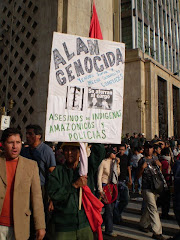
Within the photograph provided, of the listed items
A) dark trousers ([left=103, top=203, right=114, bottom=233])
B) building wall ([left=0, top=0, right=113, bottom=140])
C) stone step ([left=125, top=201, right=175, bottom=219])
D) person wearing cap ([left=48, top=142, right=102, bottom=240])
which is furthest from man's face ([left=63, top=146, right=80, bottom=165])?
building wall ([left=0, top=0, right=113, bottom=140])

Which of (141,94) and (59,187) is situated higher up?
(141,94)

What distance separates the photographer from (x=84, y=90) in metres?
3.88

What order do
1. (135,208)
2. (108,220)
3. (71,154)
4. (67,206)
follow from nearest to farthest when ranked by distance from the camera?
(67,206) < (71,154) < (108,220) < (135,208)

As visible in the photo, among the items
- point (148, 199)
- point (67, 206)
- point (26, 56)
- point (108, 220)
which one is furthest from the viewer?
point (26, 56)

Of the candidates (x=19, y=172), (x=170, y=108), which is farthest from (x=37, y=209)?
(x=170, y=108)

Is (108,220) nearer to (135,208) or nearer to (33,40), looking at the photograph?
(135,208)

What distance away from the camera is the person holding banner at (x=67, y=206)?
119 inches

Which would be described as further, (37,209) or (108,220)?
(108,220)

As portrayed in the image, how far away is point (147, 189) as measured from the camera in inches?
234

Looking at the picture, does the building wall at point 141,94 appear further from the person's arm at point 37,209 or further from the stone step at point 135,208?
the person's arm at point 37,209

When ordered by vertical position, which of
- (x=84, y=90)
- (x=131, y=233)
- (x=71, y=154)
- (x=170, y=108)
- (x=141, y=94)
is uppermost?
(x=141, y=94)

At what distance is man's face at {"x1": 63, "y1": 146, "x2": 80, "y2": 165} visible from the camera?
3261mm

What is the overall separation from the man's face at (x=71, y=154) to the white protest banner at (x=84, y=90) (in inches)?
7.7

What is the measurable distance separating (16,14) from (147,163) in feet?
35.2
